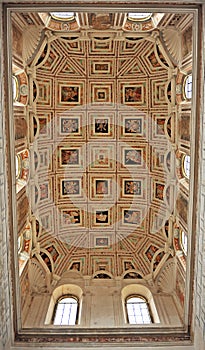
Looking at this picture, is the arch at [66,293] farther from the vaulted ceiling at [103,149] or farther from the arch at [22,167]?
the arch at [22,167]

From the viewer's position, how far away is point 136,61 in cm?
1817

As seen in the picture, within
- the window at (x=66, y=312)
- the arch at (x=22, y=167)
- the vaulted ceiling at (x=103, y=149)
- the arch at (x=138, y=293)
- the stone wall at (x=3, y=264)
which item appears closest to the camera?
the stone wall at (x=3, y=264)

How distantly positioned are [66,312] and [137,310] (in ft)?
9.21

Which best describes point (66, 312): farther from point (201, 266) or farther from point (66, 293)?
point (201, 266)

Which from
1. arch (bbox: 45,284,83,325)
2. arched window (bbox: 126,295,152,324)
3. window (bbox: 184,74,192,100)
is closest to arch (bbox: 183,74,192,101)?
window (bbox: 184,74,192,100)

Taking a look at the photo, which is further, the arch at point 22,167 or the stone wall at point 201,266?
the arch at point 22,167

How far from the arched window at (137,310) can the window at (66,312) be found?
211cm

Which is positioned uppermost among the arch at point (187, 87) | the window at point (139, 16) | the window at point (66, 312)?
the window at point (139, 16)

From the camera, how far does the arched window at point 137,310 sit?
1569 cm

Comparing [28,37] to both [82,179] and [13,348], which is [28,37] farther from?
[13,348]

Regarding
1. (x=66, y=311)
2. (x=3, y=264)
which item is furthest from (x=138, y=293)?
(x=3, y=264)

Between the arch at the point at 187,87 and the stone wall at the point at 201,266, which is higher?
the arch at the point at 187,87

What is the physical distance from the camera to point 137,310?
16422 mm

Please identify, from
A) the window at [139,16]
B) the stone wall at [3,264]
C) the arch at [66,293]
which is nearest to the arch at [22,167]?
the stone wall at [3,264]
